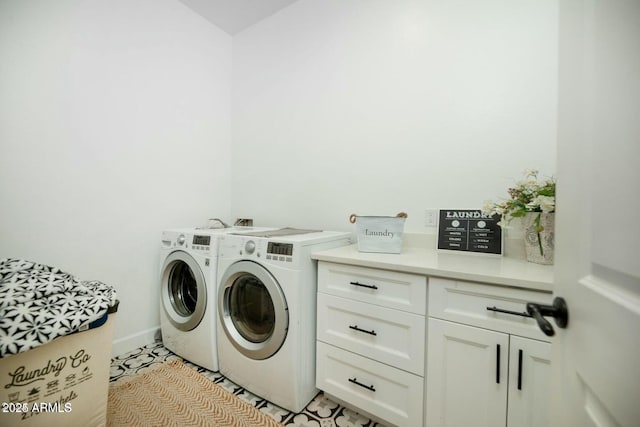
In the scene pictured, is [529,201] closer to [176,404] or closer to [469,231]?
[469,231]

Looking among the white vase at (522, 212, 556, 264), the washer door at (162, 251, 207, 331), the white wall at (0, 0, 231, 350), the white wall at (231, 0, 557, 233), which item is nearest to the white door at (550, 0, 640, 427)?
the white vase at (522, 212, 556, 264)

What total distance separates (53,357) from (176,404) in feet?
2.31

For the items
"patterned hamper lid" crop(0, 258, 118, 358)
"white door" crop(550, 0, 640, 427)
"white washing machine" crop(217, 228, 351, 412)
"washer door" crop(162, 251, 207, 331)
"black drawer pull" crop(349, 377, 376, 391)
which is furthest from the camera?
"washer door" crop(162, 251, 207, 331)

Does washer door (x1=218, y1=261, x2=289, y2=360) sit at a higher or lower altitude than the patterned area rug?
higher

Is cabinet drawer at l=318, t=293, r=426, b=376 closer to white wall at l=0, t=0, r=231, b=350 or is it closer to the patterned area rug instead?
the patterned area rug

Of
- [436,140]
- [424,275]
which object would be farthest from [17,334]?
[436,140]

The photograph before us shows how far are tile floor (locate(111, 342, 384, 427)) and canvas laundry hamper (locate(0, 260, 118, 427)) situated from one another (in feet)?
1.99

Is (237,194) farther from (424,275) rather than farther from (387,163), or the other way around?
(424,275)

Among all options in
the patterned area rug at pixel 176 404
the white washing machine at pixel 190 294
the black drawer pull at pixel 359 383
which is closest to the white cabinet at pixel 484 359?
the black drawer pull at pixel 359 383

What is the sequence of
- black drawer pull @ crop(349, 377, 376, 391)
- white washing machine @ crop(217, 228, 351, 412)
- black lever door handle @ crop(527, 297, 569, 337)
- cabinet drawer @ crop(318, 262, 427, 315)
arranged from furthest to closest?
white washing machine @ crop(217, 228, 351, 412) < black drawer pull @ crop(349, 377, 376, 391) < cabinet drawer @ crop(318, 262, 427, 315) < black lever door handle @ crop(527, 297, 569, 337)

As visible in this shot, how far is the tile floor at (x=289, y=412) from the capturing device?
4.15 ft

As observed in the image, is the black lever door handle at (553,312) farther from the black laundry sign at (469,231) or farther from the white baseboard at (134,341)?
the white baseboard at (134,341)

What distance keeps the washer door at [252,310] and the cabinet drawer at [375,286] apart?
0.26 meters

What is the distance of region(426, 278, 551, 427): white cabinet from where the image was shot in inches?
33.7
